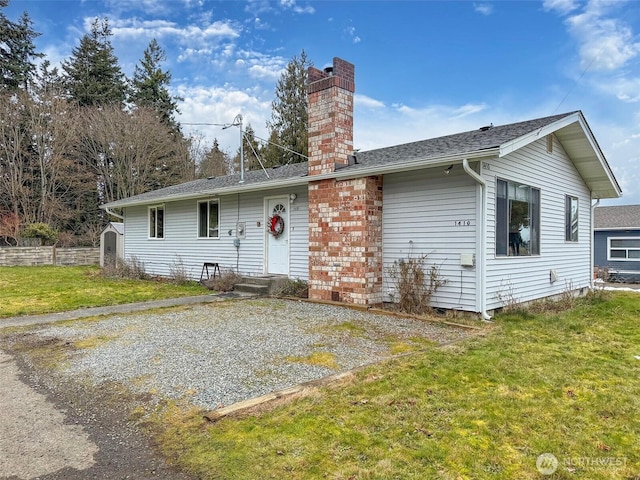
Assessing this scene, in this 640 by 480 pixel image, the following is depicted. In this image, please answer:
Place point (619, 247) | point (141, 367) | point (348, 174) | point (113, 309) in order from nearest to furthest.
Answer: point (141, 367)
point (113, 309)
point (348, 174)
point (619, 247)

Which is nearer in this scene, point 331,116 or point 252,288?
point 331,116

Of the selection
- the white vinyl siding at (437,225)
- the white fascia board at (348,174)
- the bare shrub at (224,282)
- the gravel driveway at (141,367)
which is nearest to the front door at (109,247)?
the white fascia board at (348,174)

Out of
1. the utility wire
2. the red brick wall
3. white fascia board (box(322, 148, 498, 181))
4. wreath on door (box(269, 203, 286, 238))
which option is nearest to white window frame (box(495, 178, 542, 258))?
white fascia board (box(322, 148, 498, 181))

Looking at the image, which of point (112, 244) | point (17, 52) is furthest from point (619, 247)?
point (17, 52)

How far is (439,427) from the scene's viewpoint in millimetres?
3070

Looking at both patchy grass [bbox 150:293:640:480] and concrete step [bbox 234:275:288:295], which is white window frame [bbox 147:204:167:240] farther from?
patchy grass [bbox 150:293:640:480]

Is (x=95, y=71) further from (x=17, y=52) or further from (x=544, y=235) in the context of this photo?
(x=544, y=235)

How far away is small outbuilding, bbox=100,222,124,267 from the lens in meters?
16.3

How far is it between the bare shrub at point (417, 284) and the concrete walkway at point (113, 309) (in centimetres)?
382

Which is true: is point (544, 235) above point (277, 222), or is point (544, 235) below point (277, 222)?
below

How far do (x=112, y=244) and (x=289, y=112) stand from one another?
16.1 metres

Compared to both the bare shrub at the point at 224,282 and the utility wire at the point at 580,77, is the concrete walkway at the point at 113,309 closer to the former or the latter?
the bare shrub at the point at 224,282

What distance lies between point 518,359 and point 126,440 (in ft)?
13.5

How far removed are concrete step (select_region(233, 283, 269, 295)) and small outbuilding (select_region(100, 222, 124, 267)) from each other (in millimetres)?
7723
